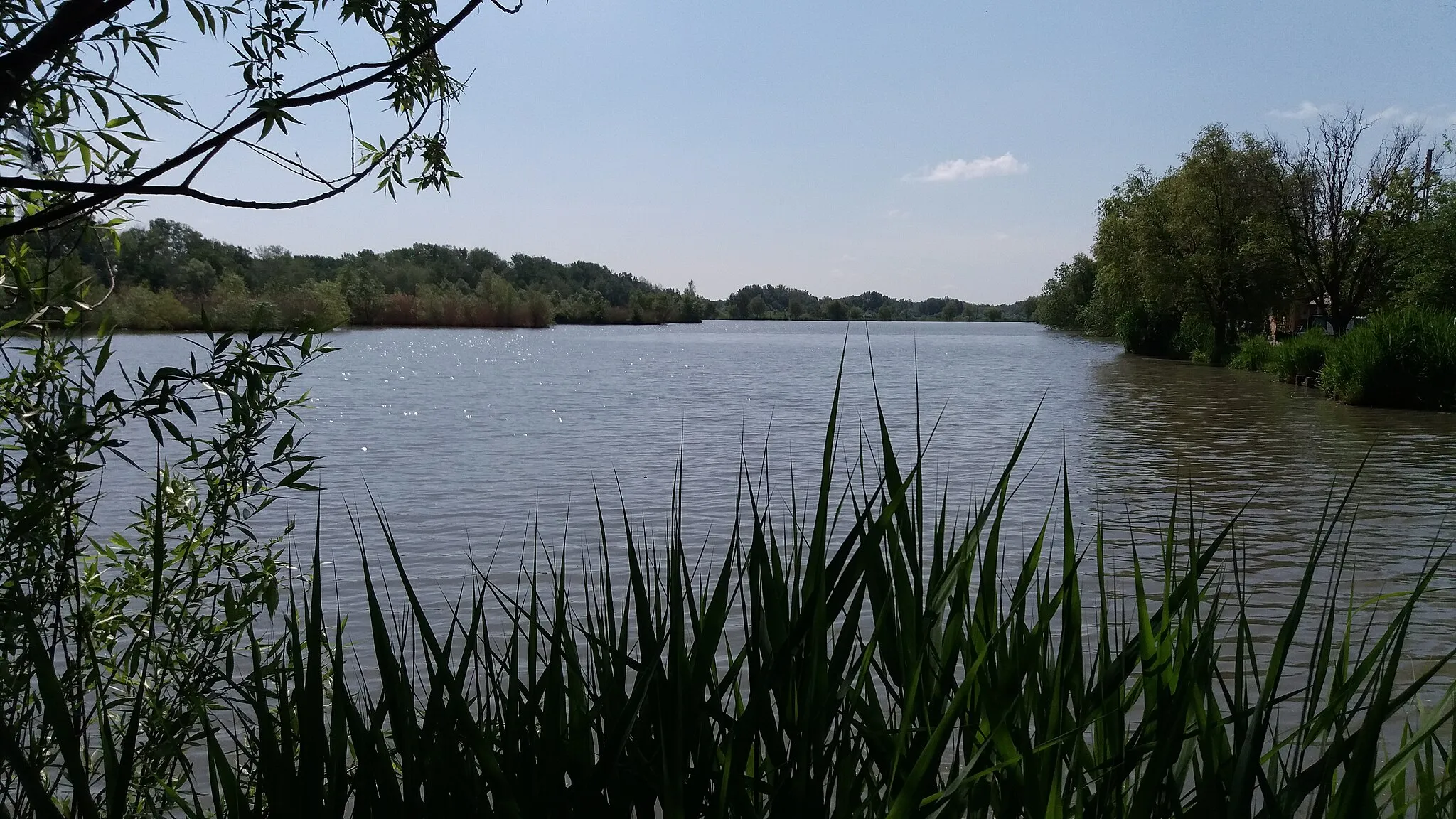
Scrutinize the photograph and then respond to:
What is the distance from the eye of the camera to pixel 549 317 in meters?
109

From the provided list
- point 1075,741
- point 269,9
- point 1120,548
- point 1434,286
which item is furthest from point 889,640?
point 1434,286

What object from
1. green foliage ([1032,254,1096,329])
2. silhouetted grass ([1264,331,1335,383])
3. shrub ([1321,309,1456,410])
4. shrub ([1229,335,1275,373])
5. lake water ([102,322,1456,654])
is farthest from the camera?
green foliage ([1032,254,1096,329])

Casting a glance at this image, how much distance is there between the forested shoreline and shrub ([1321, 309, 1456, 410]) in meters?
0.03

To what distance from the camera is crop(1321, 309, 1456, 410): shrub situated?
20.6 meters

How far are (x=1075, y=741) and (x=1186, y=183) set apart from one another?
4103cm

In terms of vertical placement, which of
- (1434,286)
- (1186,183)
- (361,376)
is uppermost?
(1186,183)

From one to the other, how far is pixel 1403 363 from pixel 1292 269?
537 inches

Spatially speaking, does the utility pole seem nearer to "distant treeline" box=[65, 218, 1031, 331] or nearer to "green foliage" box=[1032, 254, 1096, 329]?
"distant treeline" box=[65, 218, 1031, 331]

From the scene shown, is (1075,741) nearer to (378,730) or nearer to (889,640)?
(889,640)

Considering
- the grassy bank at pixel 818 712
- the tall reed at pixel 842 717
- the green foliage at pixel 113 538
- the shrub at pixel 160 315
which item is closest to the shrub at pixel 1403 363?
the shrub at pixel 160 315

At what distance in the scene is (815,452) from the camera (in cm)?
1566

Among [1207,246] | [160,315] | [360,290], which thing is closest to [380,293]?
[360,290]

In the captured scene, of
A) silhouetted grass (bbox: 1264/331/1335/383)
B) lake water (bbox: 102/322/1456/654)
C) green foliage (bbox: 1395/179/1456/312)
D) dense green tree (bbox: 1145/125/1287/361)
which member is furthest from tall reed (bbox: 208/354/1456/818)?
dense green tree (bbox: 1145/125/1287/361)

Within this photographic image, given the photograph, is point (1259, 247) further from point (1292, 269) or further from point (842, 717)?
point (842, 717)
